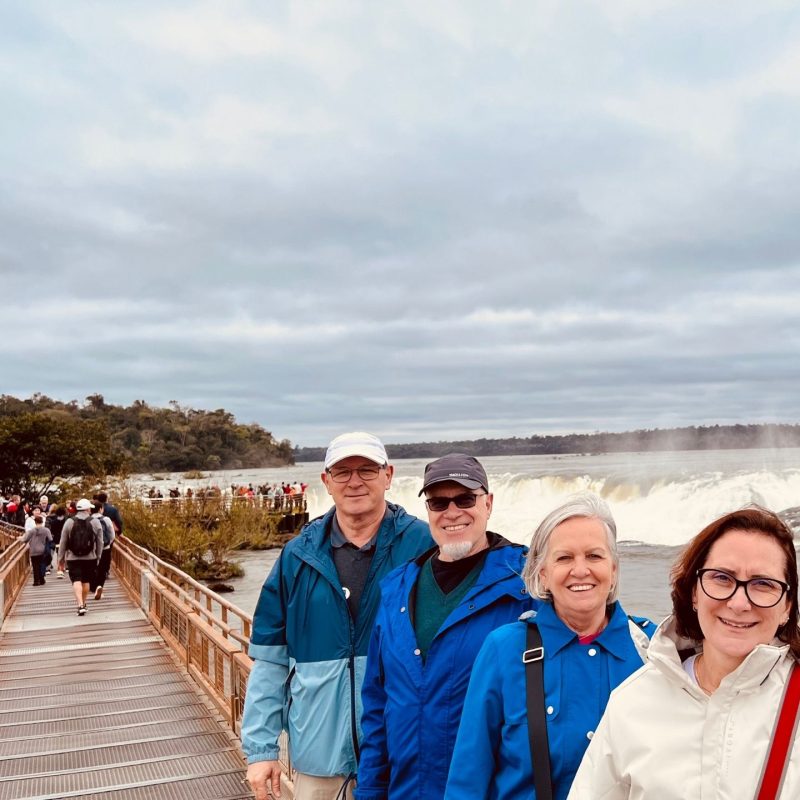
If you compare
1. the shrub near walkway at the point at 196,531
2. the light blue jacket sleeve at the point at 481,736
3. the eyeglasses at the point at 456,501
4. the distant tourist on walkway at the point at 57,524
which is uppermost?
the eyeglasses at the point at 456,501

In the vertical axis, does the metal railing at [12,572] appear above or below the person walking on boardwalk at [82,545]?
below

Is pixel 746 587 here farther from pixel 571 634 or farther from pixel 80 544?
pixel 80 544

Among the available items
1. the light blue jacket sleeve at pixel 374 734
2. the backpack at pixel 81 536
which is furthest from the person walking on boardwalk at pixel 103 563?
the light blue jacket sleeve at pixel 374 734

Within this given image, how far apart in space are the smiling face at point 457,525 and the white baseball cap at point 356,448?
0.44 meters

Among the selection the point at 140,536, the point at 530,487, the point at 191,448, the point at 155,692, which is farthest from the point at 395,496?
the point at 191,448

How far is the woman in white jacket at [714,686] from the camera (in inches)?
62.9

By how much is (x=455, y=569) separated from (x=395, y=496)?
1925 inches

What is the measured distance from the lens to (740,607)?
5.52 ft

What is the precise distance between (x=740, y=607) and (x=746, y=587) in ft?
0.16

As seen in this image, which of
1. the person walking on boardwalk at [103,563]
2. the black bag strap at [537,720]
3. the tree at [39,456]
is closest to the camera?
the black bag strap at [537,720]

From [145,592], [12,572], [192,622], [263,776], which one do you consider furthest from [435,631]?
[12,572]

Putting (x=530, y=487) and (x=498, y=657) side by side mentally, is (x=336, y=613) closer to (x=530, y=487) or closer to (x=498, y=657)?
(x=498, y=657)

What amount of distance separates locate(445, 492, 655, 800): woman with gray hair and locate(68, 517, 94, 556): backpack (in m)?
11.8

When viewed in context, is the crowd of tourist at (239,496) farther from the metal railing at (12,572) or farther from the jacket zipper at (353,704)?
the jacket zipper at (353,704)
